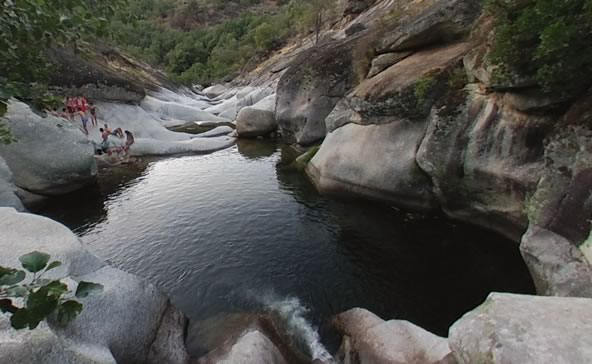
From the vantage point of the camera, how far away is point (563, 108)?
8.78 metres

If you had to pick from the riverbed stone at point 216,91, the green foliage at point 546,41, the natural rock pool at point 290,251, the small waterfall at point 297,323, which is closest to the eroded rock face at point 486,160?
the natural rock pool at point 290,251

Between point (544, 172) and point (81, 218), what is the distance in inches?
661

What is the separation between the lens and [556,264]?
7.10 metres

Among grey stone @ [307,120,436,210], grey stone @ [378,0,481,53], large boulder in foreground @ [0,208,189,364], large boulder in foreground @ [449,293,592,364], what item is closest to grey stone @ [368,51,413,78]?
grey stone @ [378,0,481,53]

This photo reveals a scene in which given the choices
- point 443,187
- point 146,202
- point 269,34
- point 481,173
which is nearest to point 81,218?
point 146,202

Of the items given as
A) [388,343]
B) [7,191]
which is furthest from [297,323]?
[7,191]

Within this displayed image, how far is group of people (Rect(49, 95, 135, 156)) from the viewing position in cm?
2395

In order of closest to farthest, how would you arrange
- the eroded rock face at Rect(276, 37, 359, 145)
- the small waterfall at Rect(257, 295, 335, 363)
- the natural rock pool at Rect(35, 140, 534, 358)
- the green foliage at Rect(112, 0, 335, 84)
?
the small waterfall at Rect(257, 295, 335, 363), the natural rock pool at Rect(35, 140, 534, 358), the eroded rock face at Rect(276, 37, 359, 145), the green foliage at Rect(112, 0, 335, 84)

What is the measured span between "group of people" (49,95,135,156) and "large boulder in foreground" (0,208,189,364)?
Result: 57.9 ft

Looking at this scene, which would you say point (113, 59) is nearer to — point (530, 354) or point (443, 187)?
point (443, 187)

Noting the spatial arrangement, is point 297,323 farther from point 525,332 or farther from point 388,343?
point 525,332

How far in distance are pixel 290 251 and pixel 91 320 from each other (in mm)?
6906

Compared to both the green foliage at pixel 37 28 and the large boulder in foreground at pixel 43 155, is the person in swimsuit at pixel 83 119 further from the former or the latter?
the green foliage at pixel 37 28

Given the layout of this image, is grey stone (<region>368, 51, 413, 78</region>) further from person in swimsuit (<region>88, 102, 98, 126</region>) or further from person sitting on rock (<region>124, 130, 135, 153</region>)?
person in swimsuit (<region>88, 102, 98, 126</region>)
